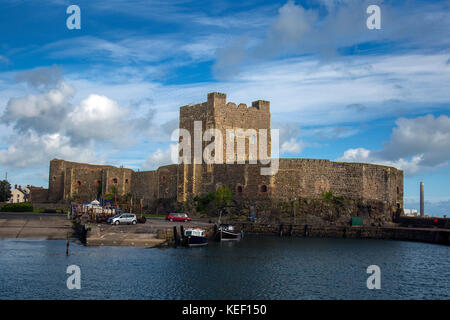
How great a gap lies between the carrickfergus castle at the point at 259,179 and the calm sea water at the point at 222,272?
11.6m

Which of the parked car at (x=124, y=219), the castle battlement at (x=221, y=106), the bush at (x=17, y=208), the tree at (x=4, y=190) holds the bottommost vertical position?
the parked car at (x=124, y=219)

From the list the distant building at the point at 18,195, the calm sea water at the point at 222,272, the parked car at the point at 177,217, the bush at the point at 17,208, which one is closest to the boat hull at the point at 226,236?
the calm sea water at the point at 222,272

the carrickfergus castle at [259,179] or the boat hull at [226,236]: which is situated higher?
the carrickfergus castle at [259,179]

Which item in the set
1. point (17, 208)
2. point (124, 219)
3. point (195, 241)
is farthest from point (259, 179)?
point (17, 208)

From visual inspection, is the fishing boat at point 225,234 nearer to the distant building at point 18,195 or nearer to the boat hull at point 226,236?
the boat hull at point 226,236

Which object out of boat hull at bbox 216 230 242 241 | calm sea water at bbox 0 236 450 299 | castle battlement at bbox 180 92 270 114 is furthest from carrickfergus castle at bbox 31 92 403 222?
calm sea water at bbox 0 236 450 299

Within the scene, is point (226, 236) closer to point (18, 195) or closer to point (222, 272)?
point (222, 272)

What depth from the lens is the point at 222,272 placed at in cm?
2559

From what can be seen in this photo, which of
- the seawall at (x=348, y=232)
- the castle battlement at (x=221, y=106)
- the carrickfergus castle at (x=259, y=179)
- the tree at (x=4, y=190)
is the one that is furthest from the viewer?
the tree at (x=4, y=190)

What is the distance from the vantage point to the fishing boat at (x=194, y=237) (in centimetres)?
3688
